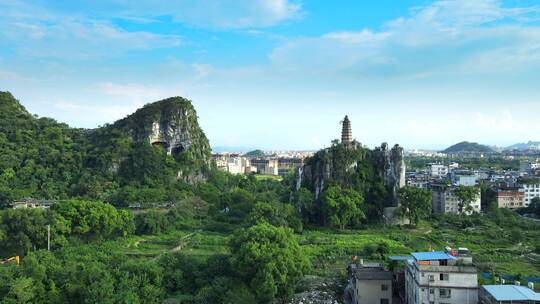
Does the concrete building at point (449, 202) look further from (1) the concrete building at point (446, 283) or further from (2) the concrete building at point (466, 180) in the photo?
(1) the concrete building at point (446, 283)

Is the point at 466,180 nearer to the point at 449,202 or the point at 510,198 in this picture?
the point at 510,198

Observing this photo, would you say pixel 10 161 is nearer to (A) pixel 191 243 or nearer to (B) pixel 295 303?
(A) pixel 191 243

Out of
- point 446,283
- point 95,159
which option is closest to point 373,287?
point 446,283

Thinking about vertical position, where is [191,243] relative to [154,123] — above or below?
below

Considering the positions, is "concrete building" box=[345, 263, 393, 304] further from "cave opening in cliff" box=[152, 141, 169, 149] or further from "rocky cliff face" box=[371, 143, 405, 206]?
"cave opening in cliff" box=[152, 141, 169, 149]

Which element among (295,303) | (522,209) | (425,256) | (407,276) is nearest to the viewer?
(425,256)

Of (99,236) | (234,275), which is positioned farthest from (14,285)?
(99,236)
